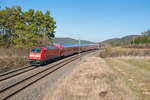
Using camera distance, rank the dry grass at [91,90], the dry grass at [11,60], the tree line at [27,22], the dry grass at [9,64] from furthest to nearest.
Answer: the tree line at [27,22], the dry grass at [11,60], the dry grass at [9,64], the dry grass at [91,90]

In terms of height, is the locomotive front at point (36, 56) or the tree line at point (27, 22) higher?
the tree line at point (27, 22)

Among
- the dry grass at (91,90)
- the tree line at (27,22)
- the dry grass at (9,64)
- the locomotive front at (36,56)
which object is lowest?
the dry grass at (91,90)

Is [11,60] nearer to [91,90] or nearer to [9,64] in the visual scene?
[9,64]

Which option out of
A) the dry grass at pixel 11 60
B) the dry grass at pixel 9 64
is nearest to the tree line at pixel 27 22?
the dry grass at pixel 11 60

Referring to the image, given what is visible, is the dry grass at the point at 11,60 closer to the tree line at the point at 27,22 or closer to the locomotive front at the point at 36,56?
the locomotive front at the point at 36,56

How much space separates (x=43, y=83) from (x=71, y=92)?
4.30 m

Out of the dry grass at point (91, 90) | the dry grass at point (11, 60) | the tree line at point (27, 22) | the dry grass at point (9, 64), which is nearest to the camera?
the dry grass at point (91, 90)

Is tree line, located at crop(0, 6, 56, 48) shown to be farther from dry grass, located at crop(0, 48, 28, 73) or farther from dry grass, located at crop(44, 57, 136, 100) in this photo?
dry grass, located at crop(44, 57, 136, 100)

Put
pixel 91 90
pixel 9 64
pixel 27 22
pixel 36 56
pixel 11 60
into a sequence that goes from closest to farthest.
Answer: pixel 91 90 → pixel 9 64 → pixel 36 56 → pixel 11 60 → pixel 27 22

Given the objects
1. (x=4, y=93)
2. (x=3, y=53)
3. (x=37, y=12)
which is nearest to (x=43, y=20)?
(x=37, y=12)

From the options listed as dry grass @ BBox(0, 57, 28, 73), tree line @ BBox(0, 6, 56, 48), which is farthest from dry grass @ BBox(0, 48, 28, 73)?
tree line @ BBox(0, 6, 56, 48)

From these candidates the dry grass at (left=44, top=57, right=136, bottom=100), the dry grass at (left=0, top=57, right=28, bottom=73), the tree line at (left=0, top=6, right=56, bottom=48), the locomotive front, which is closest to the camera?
the dry grass at (left=44, top=57, right=136, bottom=100)

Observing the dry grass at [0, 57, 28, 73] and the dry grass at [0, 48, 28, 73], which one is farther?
the dry grass at [0, 48, 28, 73]

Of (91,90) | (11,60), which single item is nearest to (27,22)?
(11,60)
